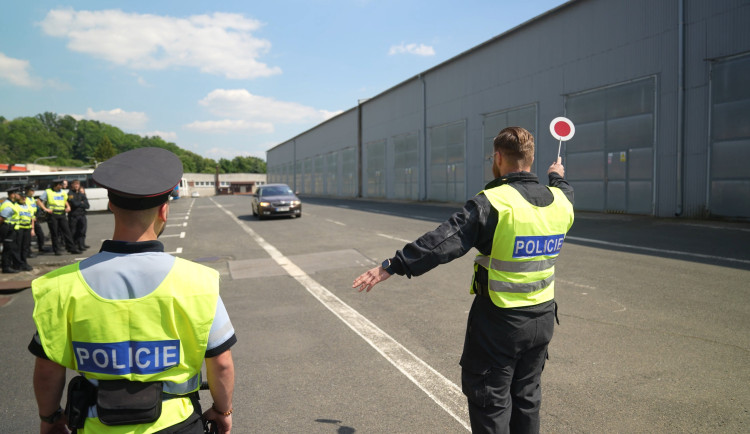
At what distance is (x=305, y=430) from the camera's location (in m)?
3.17

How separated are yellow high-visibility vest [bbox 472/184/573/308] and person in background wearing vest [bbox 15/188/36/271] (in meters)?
11.0

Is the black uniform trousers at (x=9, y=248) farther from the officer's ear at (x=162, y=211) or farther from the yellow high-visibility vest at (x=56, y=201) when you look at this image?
the officer's ear at (x=162, y=211)

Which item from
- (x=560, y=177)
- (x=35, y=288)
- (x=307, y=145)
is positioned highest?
(x=307, y=145)

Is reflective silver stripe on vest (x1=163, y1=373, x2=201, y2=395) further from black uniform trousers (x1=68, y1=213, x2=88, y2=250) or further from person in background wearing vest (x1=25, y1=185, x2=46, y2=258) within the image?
black uniform trousers (x1=68, y1=213, x2=88, y2=250)

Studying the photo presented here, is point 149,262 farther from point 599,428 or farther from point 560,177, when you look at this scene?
point 599,428

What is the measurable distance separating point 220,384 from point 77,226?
45.5 ft

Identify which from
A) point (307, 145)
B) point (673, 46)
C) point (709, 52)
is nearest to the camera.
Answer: point (709, 52)

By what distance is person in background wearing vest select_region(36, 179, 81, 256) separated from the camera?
1252 centimetres

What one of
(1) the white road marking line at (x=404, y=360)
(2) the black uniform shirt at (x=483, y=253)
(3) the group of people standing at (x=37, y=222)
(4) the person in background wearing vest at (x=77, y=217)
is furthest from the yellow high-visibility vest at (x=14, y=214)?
(2) the black uniform shirt at (x=483, y=253)

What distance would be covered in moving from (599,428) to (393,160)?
37796mm

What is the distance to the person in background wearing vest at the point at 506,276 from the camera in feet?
7.60

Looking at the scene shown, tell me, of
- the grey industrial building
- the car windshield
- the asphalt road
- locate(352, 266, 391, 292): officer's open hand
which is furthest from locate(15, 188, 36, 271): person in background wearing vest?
the grey industrial building

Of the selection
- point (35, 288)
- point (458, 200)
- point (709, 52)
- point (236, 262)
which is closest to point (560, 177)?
point (35, 288)

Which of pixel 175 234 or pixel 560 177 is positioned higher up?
pixel 560 177
